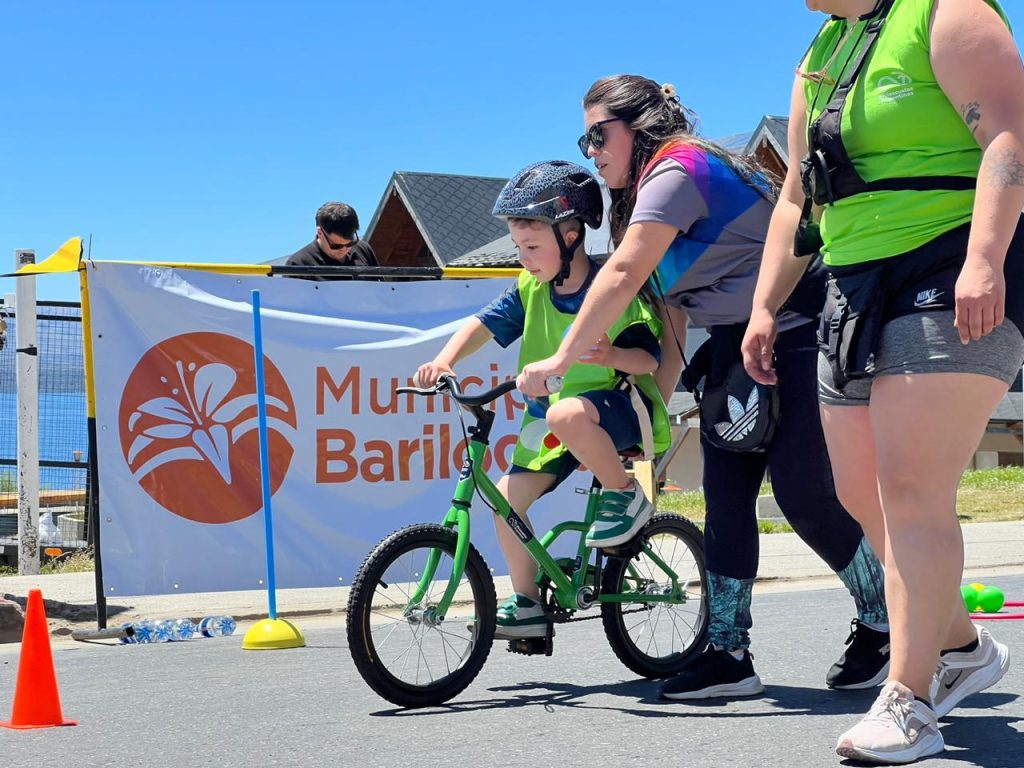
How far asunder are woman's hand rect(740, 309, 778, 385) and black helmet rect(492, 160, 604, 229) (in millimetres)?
1137

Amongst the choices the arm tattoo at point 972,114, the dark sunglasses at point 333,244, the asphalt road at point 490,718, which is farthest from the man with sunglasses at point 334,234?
the arm tattoo at point 972,114

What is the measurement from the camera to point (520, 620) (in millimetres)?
4801

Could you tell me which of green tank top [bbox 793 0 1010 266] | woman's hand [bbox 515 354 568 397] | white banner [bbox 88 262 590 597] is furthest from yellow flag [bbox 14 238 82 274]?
green tank top [bbox 793 0 1010 266]

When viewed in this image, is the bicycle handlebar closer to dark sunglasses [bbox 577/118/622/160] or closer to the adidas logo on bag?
the adidas logo on bag

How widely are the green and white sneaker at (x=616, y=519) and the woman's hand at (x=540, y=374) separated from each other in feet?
2.44

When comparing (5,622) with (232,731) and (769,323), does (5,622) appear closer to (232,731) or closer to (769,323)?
(232,731)

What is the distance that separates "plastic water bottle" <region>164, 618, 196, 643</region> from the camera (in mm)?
7043

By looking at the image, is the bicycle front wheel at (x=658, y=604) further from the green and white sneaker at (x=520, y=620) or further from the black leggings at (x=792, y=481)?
the black leggings at (x=792, y=481)

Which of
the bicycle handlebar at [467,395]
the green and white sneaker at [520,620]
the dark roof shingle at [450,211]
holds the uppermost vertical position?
the dark roof shingle at [450,211]

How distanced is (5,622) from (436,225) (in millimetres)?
21823

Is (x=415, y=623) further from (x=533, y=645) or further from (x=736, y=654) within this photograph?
(x=736, y=654)

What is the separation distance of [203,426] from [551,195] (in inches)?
133

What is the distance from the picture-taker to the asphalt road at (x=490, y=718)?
3740 millimetres

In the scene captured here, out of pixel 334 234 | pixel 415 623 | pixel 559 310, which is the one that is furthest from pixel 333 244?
pixel 415 623
